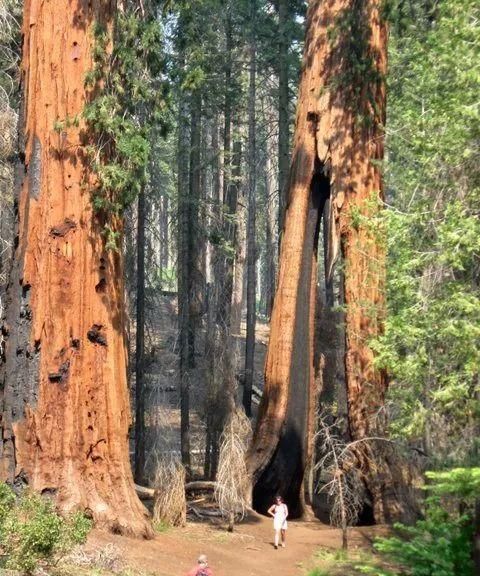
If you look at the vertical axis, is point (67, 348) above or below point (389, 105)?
below

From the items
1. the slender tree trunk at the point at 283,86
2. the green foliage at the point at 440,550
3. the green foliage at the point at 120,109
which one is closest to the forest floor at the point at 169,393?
the green foliage at the point at 120,109

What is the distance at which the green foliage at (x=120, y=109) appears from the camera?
13141 millimetres

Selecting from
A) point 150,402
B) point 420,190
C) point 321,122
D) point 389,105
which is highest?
point 389,105

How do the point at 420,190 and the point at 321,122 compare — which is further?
the point at 321,122

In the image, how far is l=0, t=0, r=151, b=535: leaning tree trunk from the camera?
41.8 feet

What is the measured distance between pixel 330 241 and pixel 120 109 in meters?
6.03

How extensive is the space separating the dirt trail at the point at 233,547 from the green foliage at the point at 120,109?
4.34 m

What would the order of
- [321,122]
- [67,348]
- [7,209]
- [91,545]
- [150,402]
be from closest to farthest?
[91,545] < [67,348] < [321,122] < [7,209] < [150,402]

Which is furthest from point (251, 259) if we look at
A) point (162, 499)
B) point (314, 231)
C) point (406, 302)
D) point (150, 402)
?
point (406, 302)

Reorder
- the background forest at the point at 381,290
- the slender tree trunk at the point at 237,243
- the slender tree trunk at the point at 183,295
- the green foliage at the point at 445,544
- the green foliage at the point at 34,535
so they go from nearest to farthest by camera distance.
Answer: the green foliage at the point at 445,544
the green foliage at the point at 34,535
the background forest at the point at 381,290
the slender tree trunk at the point at 183,295
the slender tree trunk at the point at 237,243

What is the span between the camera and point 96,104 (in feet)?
42.8

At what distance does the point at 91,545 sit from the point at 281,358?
281 inches

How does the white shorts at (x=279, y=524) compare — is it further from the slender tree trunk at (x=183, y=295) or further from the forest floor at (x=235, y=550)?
the slender tree trunk at (x=183, y=295)

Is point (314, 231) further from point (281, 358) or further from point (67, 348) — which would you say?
point (67, 348)
